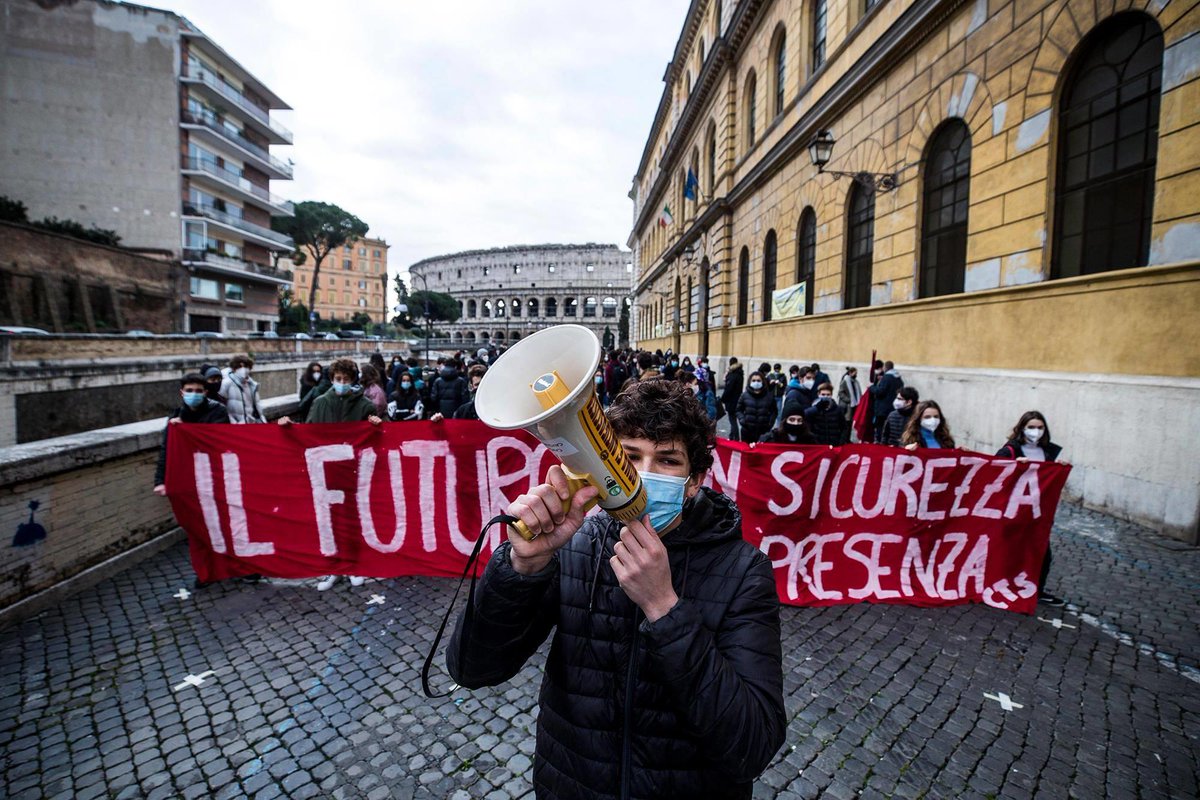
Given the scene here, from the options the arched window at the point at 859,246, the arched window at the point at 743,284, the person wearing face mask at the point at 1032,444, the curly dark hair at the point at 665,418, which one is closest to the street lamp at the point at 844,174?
the arched window at the point at 859,246

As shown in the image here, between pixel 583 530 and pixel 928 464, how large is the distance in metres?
3.86

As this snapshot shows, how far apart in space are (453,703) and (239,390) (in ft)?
17.1

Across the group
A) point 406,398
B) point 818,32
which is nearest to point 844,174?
point 818,32

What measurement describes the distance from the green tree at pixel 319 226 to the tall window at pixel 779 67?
49939mm

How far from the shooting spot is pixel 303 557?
4.55 metres

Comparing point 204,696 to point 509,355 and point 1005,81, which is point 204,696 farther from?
point 1005,81

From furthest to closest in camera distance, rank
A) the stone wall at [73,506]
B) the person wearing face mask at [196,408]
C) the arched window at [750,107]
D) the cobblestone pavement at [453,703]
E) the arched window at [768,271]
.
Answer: the arched window at [750,107] → the arched window at [768,271] → the person wearing face mask at [196,408] → the stone wall at [73,506] → the cobblestone pavement at [453,703]

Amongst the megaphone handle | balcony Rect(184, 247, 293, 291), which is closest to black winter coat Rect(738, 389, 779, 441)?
the megaphone handle

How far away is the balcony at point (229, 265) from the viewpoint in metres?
33.4

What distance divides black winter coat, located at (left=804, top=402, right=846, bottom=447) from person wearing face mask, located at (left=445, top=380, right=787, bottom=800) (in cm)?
615

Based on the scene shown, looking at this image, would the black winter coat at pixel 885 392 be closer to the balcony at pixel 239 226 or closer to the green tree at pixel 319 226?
the balcony at pixel 239 226

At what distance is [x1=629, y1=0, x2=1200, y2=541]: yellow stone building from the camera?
19.2 ft

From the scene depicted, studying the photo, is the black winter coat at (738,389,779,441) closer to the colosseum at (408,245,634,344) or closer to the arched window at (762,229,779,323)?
the arched window at (762,229,779,323)

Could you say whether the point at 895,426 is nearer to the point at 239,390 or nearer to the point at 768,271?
the point at 239,390
